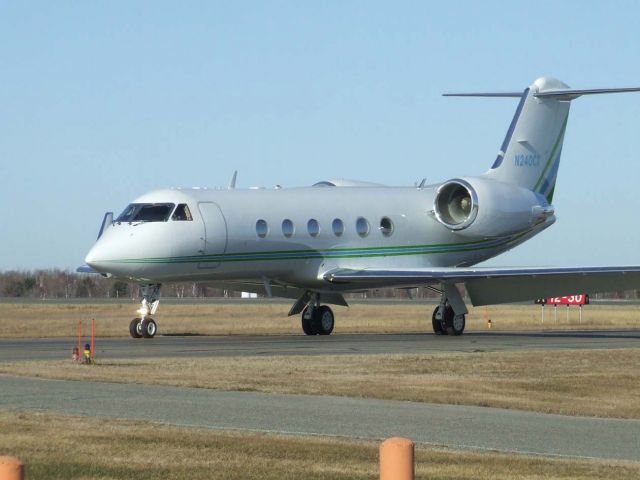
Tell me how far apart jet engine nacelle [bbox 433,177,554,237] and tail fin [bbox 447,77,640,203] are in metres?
0.96

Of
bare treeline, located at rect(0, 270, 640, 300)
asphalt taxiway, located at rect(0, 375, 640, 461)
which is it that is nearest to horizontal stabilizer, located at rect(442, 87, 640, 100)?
asphalt taxiway, located at rect(0, 375, 640, 461)

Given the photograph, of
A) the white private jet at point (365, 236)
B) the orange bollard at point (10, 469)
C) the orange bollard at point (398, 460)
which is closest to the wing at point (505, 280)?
the white private jet at point (365, 236)

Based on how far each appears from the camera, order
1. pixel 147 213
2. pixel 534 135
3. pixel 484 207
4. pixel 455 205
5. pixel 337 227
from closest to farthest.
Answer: pixel 147 213
pixel 337 227
pixel 484 207
pixel 455 205
pixel 534 135

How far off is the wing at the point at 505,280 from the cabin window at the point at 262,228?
2294 mm

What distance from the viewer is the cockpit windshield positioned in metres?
32.3

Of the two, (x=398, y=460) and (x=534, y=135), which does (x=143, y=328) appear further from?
(x=398, y=460)

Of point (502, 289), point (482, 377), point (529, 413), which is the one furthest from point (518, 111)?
point (529, 413)

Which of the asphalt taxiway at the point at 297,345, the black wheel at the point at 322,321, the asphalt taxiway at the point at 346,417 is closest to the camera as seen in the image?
the asphalt taxiway at the point at 346,417

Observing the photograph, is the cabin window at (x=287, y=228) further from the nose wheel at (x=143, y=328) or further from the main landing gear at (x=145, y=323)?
the nose wheel at (x=143, y=328)

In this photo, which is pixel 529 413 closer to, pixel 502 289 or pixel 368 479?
pixel 368 479

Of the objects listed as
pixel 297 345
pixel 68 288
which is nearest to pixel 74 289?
pixel 68 288

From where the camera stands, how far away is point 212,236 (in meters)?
32.5

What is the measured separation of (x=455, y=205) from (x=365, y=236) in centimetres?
346

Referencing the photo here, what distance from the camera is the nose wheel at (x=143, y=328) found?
31328 mm
